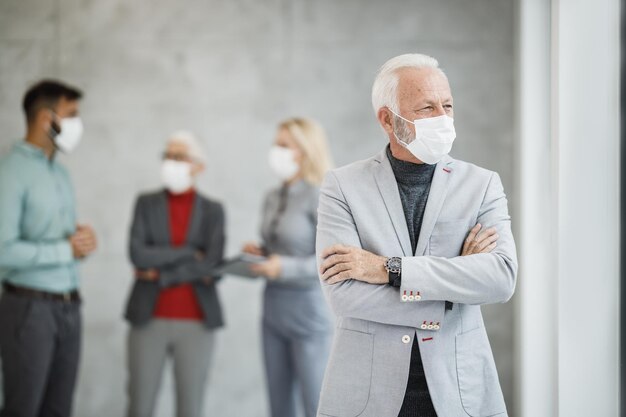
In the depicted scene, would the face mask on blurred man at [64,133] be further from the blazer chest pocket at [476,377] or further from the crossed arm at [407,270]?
the blazer chest pocket at [476,377]

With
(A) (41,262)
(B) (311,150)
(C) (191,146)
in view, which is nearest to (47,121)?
(A) (41,262)

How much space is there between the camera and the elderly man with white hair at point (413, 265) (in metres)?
1.97

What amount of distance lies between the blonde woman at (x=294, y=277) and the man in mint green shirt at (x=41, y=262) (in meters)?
0.86

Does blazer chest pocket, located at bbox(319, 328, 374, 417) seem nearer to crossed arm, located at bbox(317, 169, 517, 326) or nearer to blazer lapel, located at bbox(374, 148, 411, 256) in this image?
crossed arm, located at bbox(317, 169, 517, 326)

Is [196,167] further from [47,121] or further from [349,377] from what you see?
[349,377]

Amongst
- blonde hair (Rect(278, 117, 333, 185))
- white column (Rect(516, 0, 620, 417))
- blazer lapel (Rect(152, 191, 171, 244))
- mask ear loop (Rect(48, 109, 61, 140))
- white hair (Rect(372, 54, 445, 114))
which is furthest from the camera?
blazer lapel (Rect(152, 191, 171, 244))

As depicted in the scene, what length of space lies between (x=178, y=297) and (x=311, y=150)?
3.18ft

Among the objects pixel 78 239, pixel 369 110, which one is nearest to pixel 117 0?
pixel 369 110

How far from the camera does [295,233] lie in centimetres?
382

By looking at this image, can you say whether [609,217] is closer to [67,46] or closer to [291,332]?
[291,332]

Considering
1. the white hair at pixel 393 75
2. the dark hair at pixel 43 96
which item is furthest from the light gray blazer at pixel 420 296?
the dark hair at pixel 43 96

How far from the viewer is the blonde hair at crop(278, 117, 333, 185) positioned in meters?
3.92

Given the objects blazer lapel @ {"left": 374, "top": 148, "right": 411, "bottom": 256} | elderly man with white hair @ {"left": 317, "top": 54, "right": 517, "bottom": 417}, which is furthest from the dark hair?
blazer lapel @ {"left": 374, "top": 148, "right": 411, "bottom": 256}

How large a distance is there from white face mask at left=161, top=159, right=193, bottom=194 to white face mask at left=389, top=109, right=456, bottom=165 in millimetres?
2277
